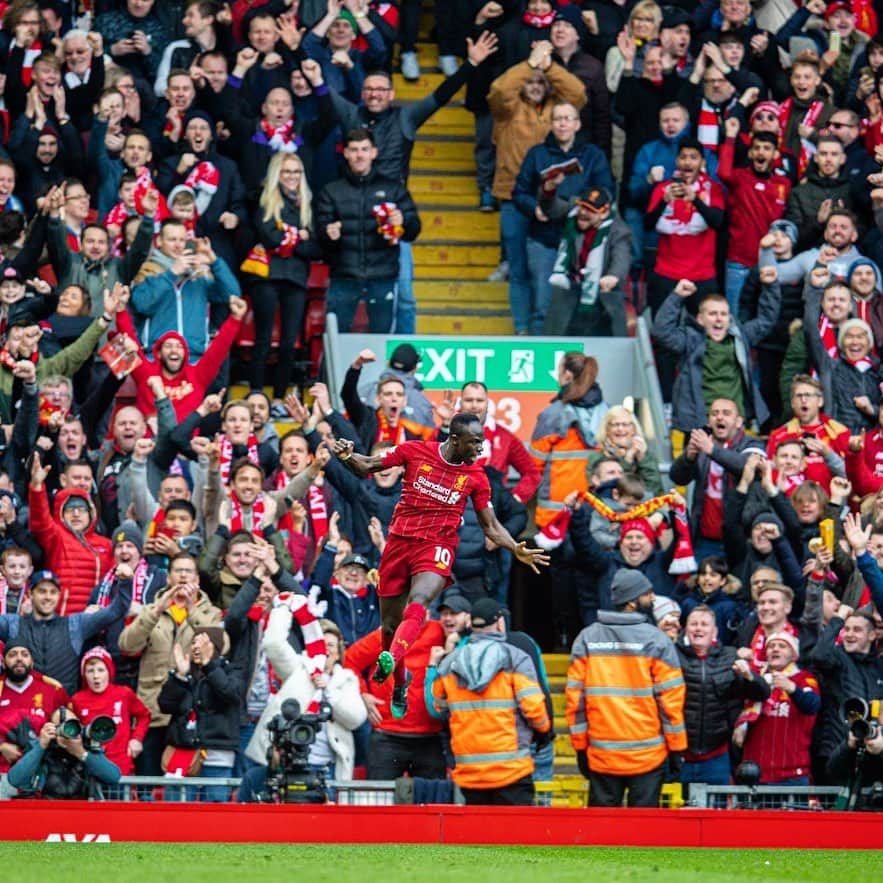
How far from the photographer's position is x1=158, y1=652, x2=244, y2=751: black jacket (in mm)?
16359

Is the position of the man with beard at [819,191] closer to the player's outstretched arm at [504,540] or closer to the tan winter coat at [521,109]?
the tan winter coat at [521,109]

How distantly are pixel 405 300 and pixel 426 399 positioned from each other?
2.08m

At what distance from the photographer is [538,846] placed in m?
15.0

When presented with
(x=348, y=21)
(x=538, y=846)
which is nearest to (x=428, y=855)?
(x=538, y=846)

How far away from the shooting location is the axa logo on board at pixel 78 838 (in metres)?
14.7

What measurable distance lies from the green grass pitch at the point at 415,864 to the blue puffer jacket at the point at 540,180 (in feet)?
24.9

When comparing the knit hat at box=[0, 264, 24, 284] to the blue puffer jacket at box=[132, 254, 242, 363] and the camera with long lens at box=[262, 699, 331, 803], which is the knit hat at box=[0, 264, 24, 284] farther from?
the camera with long lens at box=[262, 699, 331, 803]

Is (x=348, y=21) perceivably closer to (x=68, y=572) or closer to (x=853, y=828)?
(x=68, y=572)

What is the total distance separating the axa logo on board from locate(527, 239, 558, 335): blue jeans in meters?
7.80

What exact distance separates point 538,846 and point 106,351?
603 centimetres

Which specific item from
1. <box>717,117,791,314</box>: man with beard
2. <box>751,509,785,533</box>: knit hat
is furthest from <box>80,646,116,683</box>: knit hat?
<box>717,117,791,314</box>: man with beard

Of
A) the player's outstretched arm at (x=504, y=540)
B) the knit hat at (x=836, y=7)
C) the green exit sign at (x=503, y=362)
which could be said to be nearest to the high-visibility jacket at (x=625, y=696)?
the player's outstretched arm at (x=504, y=540)

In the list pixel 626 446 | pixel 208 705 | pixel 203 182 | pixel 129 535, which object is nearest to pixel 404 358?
pixel 626 446

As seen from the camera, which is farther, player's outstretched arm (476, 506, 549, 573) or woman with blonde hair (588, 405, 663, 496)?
woman with blonde hair (588, 405, 663, 496)
